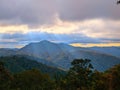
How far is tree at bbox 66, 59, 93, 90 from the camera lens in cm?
10150

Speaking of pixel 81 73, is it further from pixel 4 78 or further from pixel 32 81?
pixel 32 81

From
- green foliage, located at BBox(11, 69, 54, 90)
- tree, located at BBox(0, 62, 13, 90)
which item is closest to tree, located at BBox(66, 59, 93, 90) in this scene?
tree, located at BBox(0, 62, 13, 90)

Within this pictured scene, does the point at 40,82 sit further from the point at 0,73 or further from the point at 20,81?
the point at 0,73

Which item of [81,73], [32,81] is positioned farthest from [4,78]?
[81,73]

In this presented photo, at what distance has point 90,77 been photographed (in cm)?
10775

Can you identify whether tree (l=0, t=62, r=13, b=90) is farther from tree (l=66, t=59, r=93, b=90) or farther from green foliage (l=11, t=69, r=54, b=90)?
tree (l=66, t=59, r=93, b=90)

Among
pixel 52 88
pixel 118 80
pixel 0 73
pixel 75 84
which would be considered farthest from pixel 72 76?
pixel 52 88

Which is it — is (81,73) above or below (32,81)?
above

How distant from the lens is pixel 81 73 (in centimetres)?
10200

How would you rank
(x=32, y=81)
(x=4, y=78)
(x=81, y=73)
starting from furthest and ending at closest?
(x=32, y=81) → (x=4, y=78) → (x=81, y=73)

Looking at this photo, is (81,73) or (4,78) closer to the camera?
(81,73)

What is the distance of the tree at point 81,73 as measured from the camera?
333 feet

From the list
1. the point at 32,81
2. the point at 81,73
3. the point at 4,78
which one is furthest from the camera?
the point at 32,81

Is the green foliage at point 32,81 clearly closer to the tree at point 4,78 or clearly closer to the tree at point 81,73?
the tree at point 4,78
